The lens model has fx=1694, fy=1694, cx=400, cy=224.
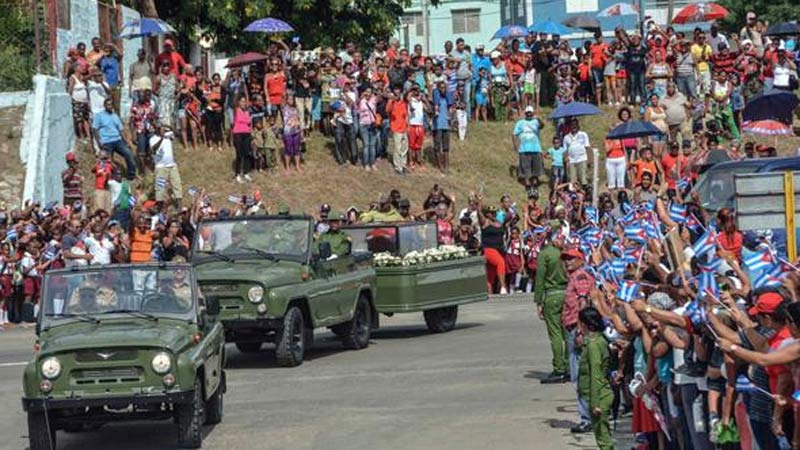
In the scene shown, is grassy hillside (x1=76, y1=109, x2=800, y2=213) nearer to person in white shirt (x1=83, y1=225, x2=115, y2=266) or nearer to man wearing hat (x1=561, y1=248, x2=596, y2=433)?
person in white shirt (x1=83, y1=225, x2=115, y2=266)

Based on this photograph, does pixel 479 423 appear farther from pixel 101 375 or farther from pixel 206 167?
pixel 206 167

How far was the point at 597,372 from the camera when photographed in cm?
1430

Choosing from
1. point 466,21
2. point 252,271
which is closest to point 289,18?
point 252,271

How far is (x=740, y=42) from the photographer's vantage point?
41.9 meters

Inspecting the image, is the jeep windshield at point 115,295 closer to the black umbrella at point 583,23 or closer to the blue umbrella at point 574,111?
the blue umbrella at point 574,111

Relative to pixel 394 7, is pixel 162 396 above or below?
below

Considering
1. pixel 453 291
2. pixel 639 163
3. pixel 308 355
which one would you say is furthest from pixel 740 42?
pixel 308 355

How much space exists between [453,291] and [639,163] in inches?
338

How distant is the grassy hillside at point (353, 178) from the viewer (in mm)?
36125

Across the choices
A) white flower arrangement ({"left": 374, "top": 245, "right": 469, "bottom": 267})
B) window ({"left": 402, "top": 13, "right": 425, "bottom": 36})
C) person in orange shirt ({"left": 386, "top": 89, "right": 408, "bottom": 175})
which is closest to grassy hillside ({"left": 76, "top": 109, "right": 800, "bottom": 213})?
person in orange shirt ({"left": 386, "top": 89, "right": 408, "bottom": 175})

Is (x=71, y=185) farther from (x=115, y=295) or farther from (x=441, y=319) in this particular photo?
(x=115, y=295)

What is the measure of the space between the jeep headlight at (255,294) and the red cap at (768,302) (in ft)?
36.1

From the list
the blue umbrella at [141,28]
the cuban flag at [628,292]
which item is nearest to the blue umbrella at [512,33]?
the blue umbrella at [141,28]

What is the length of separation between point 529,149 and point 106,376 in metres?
23.7
